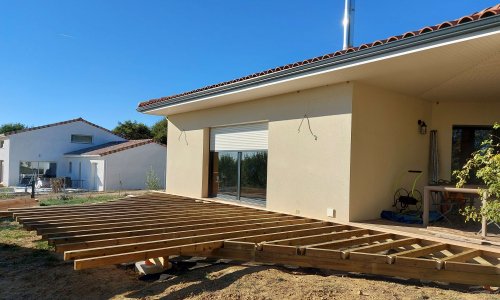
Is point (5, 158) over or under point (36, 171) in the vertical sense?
over

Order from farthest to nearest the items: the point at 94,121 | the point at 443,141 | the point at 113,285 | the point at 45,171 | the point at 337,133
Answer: the point at 94,121 → the point at 45,171 → the point at 443,141 → the point at 337,133 → the point at 113,285

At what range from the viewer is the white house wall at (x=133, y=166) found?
95.3 feet

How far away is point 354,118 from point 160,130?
1588 inches

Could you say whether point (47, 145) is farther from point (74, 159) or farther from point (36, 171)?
point (74, 159)

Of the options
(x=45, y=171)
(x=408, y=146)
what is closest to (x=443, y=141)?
(x=408, y=146)

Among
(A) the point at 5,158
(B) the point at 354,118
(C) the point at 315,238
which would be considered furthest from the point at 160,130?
(C) the point at 315,238

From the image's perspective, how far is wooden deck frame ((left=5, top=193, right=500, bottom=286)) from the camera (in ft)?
15.1

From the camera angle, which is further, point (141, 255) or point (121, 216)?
point (121, 216)

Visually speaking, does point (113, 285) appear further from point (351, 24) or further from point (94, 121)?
point (94, 121)

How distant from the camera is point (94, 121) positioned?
3634cm

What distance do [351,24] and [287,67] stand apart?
3.35 metres

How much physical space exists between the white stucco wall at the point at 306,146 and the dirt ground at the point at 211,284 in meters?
2.58

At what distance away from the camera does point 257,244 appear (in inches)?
204

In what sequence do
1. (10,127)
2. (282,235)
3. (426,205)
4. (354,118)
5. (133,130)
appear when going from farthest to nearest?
(10,127), (133,130), (354,118), (426,205), (282,235)
